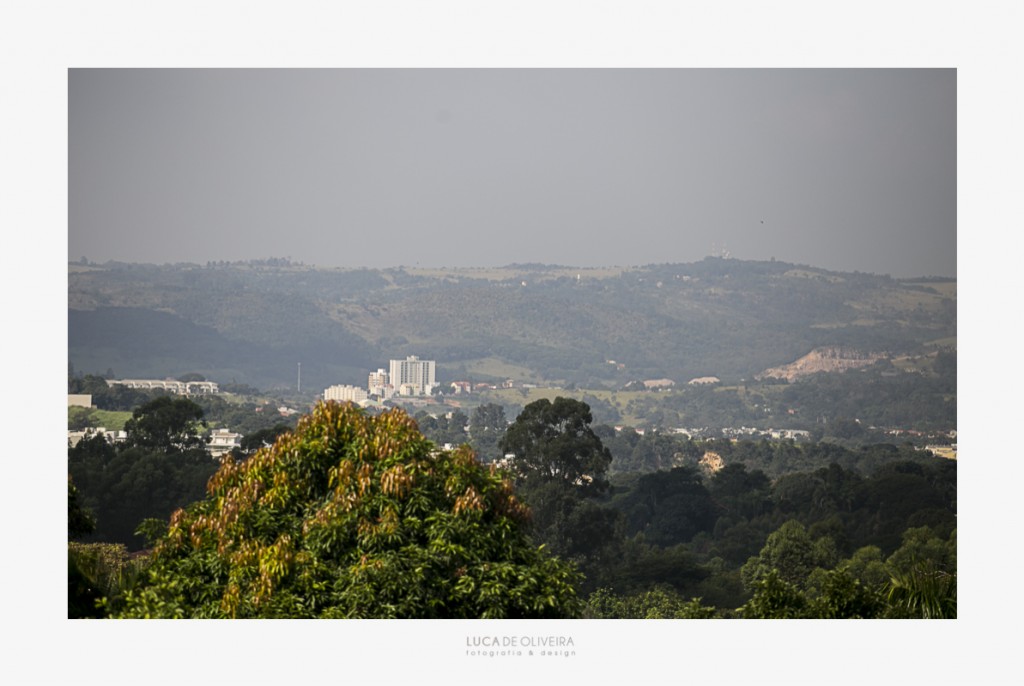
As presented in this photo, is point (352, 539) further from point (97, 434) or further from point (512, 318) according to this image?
point (512, 318)

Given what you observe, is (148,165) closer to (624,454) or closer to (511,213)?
(511,213)

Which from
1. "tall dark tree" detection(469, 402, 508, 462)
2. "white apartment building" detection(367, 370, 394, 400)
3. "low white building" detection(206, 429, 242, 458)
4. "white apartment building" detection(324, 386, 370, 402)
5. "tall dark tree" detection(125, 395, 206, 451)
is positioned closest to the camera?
"tall dark tree" detection(125, 395, 206, 451)

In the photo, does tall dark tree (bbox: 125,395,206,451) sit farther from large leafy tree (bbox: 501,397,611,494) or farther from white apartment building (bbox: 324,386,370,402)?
white apartment building (bbox: 324,386,370,402)

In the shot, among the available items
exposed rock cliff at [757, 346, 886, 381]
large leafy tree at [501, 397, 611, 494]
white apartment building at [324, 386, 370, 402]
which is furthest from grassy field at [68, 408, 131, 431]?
exposed rock cliff at [757, 346, 886, 381]

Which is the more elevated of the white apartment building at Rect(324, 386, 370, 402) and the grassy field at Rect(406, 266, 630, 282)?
the grassy field at Rect(406, 266, 630, 282)

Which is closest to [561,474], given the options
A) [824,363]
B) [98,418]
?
[98,418]

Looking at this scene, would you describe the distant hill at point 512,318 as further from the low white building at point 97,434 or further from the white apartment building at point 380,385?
the low white building at point 97,434
